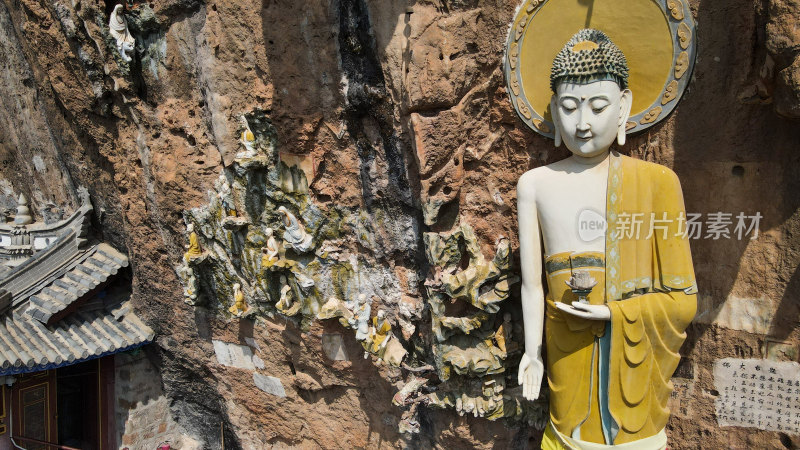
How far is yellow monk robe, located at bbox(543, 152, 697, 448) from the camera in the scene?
150 inches

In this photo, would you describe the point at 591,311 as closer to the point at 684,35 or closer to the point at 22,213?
the point at 684,35

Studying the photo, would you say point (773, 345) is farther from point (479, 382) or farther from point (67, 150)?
point (67, 150)

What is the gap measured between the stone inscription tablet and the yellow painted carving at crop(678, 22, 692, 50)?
215cm

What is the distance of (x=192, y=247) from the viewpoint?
6410mm

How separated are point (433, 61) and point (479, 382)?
7.82 feet

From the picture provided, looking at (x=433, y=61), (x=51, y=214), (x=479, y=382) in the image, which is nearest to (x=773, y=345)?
(x=479, y=382)

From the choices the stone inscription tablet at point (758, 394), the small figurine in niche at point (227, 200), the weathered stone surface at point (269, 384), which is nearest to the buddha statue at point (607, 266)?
the stone inscription tablet at point (758, 394)

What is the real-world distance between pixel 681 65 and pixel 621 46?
380 millimetres

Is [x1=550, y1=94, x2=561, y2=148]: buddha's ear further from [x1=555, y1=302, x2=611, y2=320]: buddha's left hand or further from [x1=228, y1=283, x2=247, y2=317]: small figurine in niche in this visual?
[x1=228, y1=283, x2=247, y2=317]: small figurine in niche

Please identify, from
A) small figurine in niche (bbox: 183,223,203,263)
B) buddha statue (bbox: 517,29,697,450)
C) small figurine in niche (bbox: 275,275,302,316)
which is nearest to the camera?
buddha statue (bbox: 517,29,697,450)

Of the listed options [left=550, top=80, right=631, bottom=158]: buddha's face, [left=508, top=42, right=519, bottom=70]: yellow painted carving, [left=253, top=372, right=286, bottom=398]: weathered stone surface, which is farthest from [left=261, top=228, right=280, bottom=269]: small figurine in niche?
[left=550, top=80, right=631, bottom=158]: buddha's face

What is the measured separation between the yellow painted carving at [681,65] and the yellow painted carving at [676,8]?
0.23 meters

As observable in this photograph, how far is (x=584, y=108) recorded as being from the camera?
3646mm

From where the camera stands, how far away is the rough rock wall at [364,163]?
4037mm
